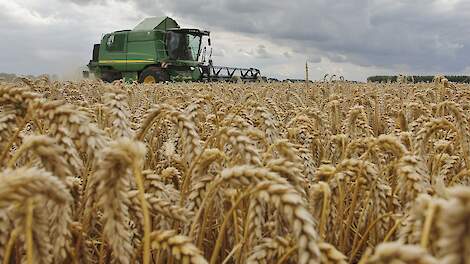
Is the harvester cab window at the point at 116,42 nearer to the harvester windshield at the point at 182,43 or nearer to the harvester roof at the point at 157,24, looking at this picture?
the harvester roof at the point at 157,24

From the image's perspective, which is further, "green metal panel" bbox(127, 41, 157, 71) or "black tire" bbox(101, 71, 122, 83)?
"black tire" bbox(101, 71, 122, 83)

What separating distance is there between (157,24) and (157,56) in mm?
3899

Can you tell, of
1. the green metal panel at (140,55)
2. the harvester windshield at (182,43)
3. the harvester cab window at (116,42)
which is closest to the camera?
the harvester windshield at (182,43)

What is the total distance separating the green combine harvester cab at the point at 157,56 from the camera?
29000mm

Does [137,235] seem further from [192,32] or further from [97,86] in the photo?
[192,32]

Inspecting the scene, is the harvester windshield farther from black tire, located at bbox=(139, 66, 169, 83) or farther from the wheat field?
the wheat field

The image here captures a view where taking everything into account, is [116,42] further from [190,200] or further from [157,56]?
[190,200]

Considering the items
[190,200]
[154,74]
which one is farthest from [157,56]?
[190,200]

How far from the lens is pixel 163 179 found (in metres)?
2.17

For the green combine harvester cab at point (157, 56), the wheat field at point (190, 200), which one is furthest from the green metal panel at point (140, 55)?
the wheat field at point (190, 200)

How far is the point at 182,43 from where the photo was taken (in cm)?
2933

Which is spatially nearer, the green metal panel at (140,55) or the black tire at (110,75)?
the green metal panel at (140,55)

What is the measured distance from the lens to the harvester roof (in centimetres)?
3259

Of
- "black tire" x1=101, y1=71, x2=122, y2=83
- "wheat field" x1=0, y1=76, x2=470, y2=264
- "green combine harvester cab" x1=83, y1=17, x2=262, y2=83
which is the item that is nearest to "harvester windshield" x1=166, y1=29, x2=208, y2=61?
"green combine harvester cab" x1=83, y1=17, x2=262, y2=83
